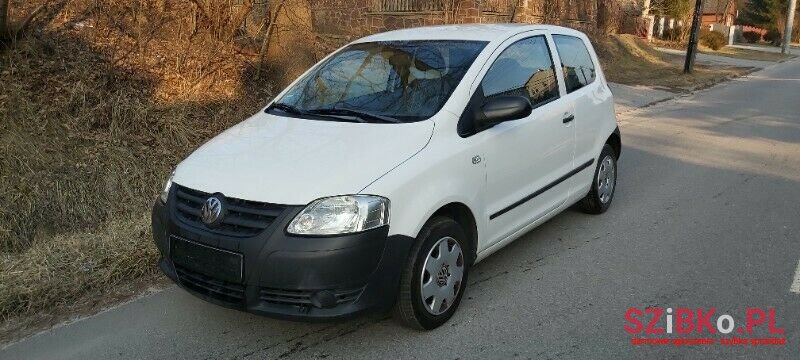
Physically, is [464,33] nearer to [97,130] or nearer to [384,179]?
[384,179]

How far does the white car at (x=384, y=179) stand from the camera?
316 cm

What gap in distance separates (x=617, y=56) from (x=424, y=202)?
2146 centimetres

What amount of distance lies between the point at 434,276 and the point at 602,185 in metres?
2.67

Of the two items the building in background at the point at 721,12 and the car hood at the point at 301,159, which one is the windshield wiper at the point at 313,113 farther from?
the building in background at the point at 721,12

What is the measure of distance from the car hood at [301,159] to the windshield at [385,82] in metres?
0.21

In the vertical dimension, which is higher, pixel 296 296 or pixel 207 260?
pixel 207 260

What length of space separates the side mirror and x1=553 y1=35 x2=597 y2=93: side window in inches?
47.3

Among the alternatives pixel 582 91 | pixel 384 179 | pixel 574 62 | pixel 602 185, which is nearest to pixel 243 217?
pixel 384 179

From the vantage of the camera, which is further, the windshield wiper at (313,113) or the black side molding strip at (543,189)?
the black side molding strip at (543,189)

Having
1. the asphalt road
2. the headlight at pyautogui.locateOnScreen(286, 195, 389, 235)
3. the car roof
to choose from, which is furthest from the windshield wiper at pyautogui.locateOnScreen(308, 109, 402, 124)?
the asphalt road

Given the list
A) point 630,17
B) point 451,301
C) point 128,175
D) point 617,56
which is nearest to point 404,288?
point 451,301

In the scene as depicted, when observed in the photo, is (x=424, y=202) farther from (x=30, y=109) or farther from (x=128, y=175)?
(x=30, y=109)

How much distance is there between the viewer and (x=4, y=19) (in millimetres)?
7074

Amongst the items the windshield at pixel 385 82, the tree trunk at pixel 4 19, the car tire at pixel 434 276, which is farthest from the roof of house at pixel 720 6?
the car tire at pixel 434 276
